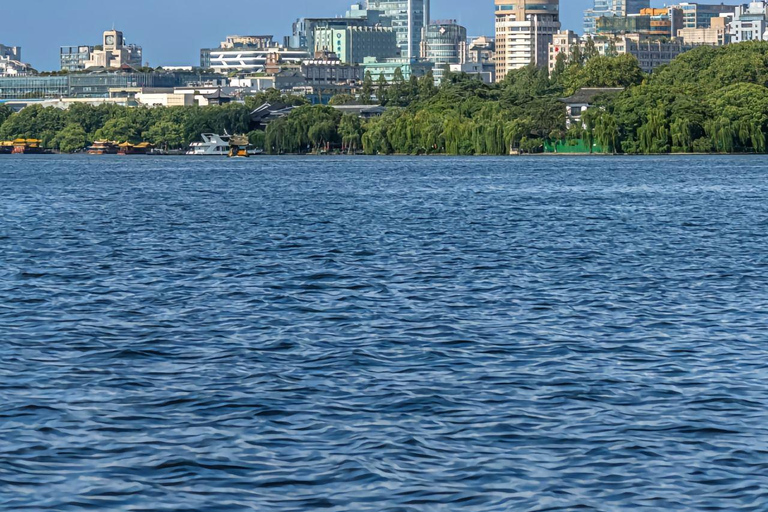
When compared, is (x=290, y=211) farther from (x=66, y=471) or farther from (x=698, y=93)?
(x=698, y=93)

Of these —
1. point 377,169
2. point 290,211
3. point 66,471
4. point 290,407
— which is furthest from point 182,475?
point 377,169

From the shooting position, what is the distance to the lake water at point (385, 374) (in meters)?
13.0

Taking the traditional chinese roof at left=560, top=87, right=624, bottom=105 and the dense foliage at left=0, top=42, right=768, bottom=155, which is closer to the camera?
the dense foliage at left=0, top=42, right=768, bottom=155

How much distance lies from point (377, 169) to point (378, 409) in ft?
337

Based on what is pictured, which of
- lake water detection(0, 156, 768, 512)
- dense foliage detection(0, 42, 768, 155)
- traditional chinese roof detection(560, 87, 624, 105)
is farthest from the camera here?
traditional chinese roof detection(560, 87, 624, 105)

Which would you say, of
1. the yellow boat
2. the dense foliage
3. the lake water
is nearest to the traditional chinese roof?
the dense foliage

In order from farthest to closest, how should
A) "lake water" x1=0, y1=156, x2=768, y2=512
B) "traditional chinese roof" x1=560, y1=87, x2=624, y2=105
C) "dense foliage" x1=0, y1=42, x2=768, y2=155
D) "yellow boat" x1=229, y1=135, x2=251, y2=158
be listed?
"yellow boat" x1=229, y1=135, x2=251, y2=158 → "traditional chinese roof" x1=560, y1=87, x2=624, y2=105 → "dense foliage" x1=0, y1=42, x2=768, y2=155 → "lake water" x1=0, y1=156, x2=768, y2=512

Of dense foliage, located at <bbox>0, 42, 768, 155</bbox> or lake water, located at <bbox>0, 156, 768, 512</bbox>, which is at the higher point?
dense foliage, located at <bbox>0, 42, 768, 155</bbox>

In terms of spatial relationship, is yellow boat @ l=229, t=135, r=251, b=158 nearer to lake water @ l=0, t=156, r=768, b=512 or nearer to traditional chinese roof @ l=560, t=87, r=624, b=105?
traditional chinese roof @ l=560, t=87, r=624, b=105

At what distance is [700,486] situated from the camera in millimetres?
12977

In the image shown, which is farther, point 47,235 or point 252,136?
point 252,136

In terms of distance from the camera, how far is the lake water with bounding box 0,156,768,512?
42.8ft

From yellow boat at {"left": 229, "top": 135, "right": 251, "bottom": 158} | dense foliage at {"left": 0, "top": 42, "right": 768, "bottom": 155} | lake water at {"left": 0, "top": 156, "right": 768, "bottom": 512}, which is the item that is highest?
dense foliage at {"left": 0, "top": 42, "right": 768, "bottom": 155}

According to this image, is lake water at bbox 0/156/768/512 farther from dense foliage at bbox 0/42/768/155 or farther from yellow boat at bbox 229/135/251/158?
yellow boat at bbox 229/135/251/158
